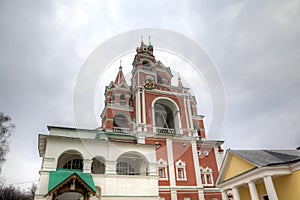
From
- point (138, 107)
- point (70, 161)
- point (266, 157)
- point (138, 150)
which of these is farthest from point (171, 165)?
point (266, 157)

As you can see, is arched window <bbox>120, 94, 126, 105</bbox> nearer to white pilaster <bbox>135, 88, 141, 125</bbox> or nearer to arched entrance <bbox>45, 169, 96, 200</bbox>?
white pilaster <bbox>135, 88, 141, 125</bbox>

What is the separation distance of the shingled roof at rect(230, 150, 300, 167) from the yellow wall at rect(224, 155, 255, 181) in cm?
37

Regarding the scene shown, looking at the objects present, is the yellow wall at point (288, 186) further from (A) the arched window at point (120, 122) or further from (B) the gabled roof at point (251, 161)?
(A) the arched window at point (120, 122)

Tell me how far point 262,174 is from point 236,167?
281 cm

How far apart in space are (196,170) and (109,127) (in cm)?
1122

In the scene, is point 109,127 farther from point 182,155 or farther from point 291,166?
point 291,166

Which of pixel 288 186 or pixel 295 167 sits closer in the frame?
pixel 295 167

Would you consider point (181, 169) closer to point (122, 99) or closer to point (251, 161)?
point (251, 161)

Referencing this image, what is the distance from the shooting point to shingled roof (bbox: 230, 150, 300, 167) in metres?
12.3

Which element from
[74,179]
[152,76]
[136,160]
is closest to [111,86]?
[152,76]

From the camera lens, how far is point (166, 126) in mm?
27047

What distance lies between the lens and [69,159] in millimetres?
19375

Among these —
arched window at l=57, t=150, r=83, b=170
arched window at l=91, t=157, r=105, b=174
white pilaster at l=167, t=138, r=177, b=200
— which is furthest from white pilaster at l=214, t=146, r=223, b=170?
arched window at l=57, t=150, r=83, b=170

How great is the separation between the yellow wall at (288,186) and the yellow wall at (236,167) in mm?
1698
